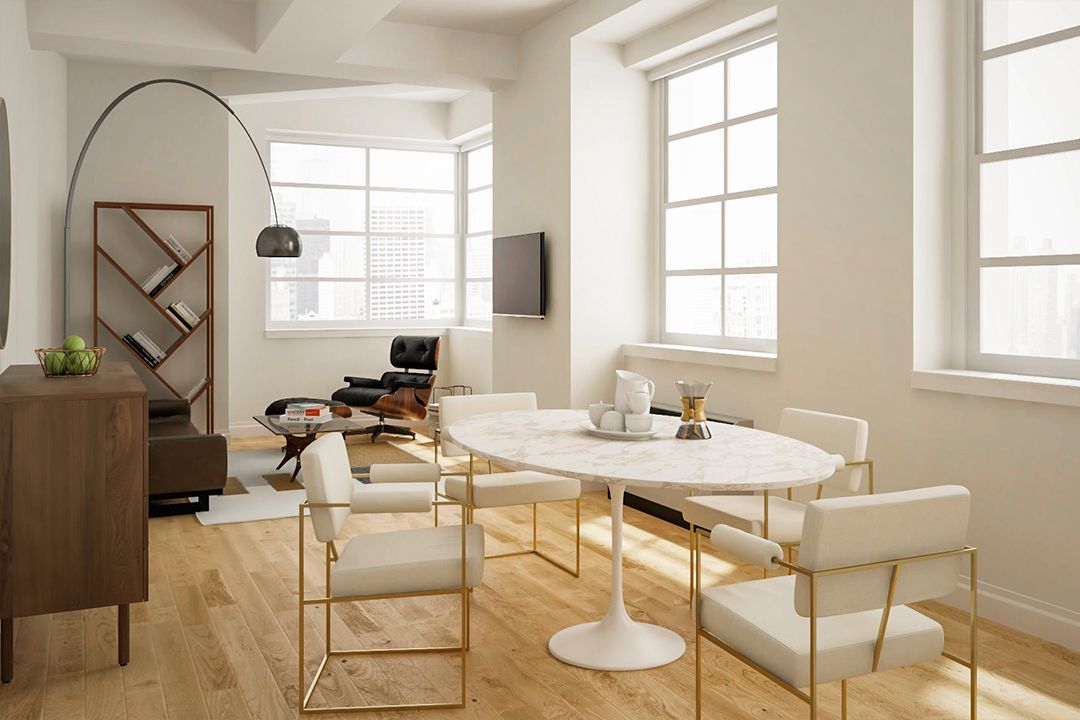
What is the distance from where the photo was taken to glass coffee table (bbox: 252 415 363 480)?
6039mm

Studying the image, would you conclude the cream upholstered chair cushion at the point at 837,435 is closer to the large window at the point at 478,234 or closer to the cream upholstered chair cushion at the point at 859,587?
the cream upholstered chair cushion at the point at 859,587

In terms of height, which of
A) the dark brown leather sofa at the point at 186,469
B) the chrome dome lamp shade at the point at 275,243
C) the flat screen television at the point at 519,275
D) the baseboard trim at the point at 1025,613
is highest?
the chrome dome lamp shade at the point at 275,243

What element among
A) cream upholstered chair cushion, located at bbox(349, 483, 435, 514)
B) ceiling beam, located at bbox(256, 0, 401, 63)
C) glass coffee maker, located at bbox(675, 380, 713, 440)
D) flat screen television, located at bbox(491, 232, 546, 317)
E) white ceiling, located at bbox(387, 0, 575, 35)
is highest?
white ceiling, located at bbox(387, 0, 575, 35)

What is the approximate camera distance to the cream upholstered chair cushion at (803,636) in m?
2.01

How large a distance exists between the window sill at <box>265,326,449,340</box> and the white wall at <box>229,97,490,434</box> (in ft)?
0.06

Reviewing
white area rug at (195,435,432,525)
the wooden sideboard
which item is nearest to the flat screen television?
white area rug at (195,435,432,525)

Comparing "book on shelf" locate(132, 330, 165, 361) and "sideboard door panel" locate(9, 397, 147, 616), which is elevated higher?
"book on shelf" locate(132, 330, 165, 361)

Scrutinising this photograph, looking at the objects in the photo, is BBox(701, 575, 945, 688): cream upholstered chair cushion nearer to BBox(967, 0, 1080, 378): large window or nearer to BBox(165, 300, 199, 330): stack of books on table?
BBox(967, 0, 1080, 378): large window

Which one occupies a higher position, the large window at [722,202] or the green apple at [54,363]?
the large window at [722,202]

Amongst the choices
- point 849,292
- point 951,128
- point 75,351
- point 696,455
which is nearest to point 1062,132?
point 951,128

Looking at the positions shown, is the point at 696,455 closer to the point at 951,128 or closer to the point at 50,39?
the point at 951,128

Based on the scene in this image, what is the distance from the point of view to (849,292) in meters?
4.04

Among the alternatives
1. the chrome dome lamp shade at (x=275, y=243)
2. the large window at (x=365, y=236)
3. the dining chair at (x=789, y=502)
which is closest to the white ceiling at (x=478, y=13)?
the chrome dome lamp shade at (x=275, y=243)

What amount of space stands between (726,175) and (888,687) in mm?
3151
